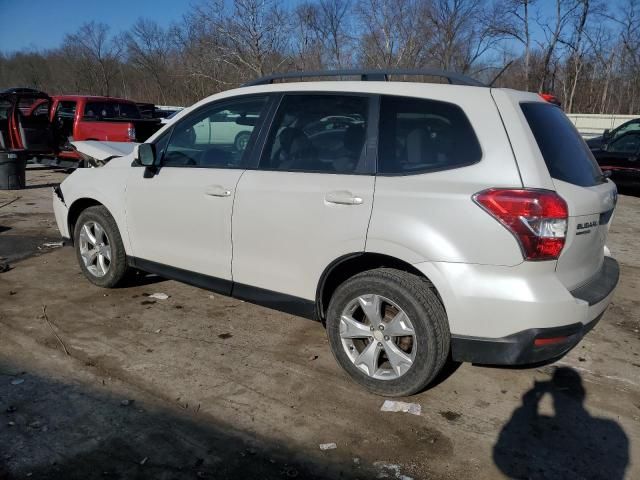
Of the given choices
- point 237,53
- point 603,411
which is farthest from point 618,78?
point 603,411

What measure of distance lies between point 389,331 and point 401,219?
0.70m

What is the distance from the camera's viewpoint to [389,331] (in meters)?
3.26

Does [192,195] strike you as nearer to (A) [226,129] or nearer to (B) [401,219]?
(A) [226,129]

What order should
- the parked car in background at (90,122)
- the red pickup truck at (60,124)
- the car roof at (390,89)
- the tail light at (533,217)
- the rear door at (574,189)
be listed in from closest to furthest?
the tail light at (533,217) < the rear door at (574,189) < the car roof at (390,89) < the red pickup truck at (60,124) < the parked car in background at (90,122)

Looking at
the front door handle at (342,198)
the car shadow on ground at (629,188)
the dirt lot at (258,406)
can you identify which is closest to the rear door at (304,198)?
the front door handle at (342,198)

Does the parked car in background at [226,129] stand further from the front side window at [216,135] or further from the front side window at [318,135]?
the front side window at [318,135]

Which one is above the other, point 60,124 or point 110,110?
point 110,110

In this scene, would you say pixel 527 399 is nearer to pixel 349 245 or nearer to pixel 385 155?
pixel 349 245

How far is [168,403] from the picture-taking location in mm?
3209

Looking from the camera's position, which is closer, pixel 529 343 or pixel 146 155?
pixel 529 343

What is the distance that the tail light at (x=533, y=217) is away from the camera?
2.77 meters

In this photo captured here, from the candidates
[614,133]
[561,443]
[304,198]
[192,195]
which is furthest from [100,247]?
[614,133]

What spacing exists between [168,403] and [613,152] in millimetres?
11473

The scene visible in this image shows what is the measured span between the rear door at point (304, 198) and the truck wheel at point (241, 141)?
0.23 metres
